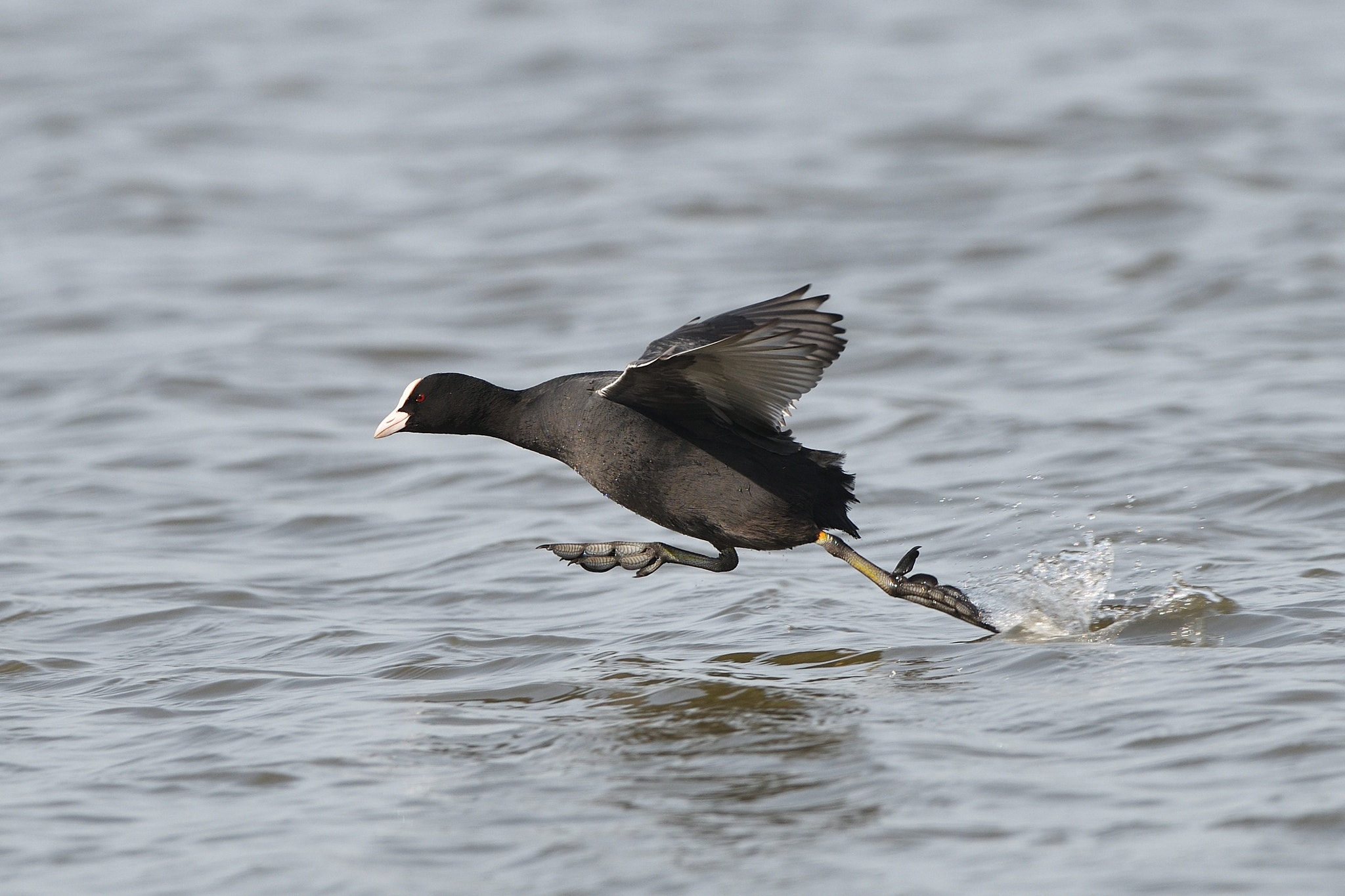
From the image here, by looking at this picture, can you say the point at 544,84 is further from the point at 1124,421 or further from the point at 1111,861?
the point at 1111,861

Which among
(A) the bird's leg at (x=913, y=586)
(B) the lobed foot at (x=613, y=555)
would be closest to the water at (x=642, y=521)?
(A) the bird's leg at (x=913, y=586)

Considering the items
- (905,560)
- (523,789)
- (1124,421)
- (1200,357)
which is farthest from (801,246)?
(523,789)

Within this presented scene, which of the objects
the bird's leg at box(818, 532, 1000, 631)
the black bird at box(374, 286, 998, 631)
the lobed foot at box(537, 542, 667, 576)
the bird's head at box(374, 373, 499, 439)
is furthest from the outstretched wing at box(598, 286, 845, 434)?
the lobed foot at box(537, 542, 667, 576)

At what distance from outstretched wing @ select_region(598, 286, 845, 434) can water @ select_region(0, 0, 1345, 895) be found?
899mm

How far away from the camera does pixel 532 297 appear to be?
1223 centimetres

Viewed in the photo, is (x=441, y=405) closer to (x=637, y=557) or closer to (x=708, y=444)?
(x=637, y=557)

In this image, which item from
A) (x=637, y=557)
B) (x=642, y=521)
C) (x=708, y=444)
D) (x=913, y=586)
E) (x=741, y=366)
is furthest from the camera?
(x=642, y=521)

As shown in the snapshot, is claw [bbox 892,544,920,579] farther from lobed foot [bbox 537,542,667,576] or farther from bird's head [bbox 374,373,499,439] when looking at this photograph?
bird's head [bbox 374,373,499,439]

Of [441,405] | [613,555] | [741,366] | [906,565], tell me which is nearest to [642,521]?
[613,555]

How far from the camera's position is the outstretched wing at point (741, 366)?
507cm

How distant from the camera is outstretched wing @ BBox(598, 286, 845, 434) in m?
5.07

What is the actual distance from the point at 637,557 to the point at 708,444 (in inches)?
33.5

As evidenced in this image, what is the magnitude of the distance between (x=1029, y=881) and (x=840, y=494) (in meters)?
2.21

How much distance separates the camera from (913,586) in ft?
19.7
